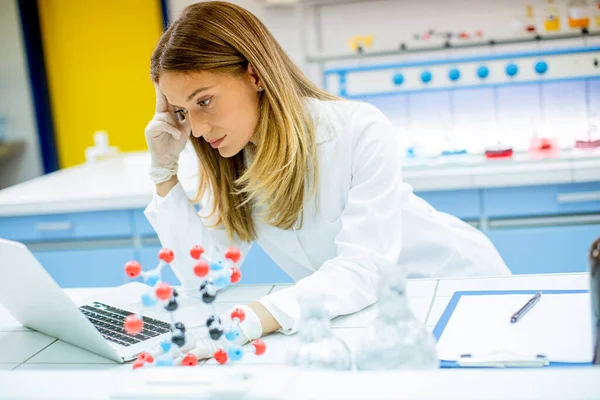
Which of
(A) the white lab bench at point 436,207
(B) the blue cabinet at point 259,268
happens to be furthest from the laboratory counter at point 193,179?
(B) the blue cabinet at point 259,268

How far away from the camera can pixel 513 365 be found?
0.96 metres

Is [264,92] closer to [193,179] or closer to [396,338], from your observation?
[396,338]

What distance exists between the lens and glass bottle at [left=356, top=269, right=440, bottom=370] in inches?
30.3

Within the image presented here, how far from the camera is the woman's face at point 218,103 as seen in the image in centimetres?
144

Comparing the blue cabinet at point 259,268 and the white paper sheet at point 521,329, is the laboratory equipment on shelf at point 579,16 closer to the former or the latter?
the blue cabinet at point 259,268

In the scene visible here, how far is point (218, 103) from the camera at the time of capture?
147cm

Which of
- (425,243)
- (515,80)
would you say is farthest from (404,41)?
(425,243)

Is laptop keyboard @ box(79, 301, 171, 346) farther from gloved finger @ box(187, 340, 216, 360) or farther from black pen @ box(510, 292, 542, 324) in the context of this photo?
black pen @ box(510, 292, 542, 324)

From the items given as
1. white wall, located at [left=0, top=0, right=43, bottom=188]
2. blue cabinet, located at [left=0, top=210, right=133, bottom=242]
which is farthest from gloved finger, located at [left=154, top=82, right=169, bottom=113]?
white wall, located at [left=0, top=0, right=43, bottom=188]

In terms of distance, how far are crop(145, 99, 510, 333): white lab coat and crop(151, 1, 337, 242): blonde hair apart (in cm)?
5

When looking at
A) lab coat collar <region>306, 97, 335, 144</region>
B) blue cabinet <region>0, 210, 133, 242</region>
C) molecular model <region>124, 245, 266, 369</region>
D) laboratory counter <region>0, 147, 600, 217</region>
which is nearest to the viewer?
molecular model <region>124, 245, 266, 369</region>

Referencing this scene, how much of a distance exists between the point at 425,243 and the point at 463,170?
0.95 meters

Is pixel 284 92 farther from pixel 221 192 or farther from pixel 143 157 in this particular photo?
pixel 143 157

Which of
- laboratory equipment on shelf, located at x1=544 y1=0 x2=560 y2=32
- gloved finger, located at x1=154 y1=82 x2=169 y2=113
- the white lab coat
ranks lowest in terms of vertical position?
the white lab coat
